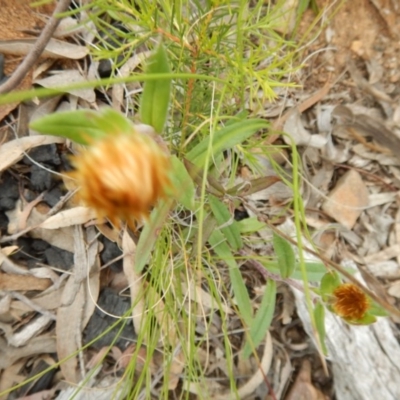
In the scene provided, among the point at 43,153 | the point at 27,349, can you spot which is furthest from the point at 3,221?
the point at 27,349

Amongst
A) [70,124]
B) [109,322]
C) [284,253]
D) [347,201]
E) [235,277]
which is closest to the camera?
[70,124]

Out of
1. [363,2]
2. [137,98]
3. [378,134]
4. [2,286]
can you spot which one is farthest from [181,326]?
[363,2]

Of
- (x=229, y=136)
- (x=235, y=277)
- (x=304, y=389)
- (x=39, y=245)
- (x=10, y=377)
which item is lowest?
(x=10, y=377)

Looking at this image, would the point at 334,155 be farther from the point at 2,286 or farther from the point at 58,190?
the point at 2,286

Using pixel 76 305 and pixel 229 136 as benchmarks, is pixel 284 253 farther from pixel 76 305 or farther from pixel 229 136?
→ pixel 76 305

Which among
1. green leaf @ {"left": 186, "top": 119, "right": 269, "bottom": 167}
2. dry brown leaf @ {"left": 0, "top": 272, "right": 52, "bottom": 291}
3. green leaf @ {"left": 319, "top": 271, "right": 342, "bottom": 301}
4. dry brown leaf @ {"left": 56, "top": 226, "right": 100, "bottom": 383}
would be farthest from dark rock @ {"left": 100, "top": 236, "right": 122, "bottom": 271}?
green leaf @ {"left": 319, "top": 271, "right": 342, "bottom": 301}

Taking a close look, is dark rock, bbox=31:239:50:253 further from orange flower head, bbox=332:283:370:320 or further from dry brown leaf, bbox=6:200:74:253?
orange flower head, bbox=332:283:370:320
